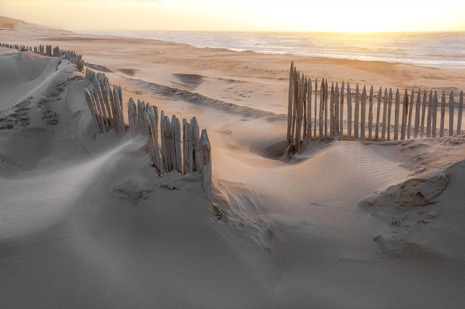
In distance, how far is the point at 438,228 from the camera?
3.61m

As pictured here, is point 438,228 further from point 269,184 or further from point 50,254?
point 50,254

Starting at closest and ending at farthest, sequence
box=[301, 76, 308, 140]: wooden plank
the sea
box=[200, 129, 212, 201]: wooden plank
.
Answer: box=[200, 129, 212, 201]: wooden plank < box=[301, 76, 308, 140]: wooden plank < the sea

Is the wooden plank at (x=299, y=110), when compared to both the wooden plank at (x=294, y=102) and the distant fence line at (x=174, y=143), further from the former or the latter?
the distant fence line at (x=174, y=143)

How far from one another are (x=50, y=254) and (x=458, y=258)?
3.46 metres

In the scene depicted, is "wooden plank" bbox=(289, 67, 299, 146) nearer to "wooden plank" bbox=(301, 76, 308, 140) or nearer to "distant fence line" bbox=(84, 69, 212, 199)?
"wooden plank" bbox=(301, 76, 308, 140)

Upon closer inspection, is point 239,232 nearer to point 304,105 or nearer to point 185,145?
point 185,145

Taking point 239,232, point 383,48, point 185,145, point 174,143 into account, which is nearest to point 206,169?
point 185,145

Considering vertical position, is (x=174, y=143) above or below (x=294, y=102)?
below

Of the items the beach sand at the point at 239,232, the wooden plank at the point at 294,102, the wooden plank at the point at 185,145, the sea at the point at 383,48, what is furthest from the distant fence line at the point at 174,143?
the sea at the point at 383,48

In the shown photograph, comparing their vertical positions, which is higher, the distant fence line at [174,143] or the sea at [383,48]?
the sea at [383,48]

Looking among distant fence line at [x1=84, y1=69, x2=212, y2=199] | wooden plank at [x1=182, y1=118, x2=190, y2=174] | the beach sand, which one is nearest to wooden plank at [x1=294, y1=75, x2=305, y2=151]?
the beach sand

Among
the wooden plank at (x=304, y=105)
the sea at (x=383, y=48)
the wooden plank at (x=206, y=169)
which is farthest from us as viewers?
the sea at (x=383, y=48)

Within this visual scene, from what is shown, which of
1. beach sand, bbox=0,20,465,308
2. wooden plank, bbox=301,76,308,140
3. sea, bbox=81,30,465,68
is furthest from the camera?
sea, bbox=81,30,465,68

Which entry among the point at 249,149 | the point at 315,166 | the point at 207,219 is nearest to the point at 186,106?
the point at 249,149
